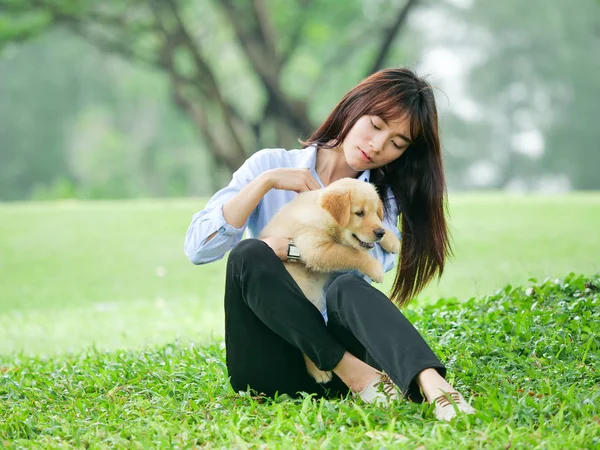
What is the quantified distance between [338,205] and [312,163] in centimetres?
49

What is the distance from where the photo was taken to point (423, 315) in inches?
208

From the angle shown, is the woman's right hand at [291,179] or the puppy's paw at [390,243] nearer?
the woman's right hand at [291,179]

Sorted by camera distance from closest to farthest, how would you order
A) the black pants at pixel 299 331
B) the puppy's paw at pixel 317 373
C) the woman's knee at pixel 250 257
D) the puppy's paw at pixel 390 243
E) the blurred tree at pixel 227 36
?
the black pants at pixel 299 331, the woman's knee at pixel 250 257, the puppy's paw at pixel 317 373, the puppy's paw at pixel 390 243, the blurred tree at pixel 227 36

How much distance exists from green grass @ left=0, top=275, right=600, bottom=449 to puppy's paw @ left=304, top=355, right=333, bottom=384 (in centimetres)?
11

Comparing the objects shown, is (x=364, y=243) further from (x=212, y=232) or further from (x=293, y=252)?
(x=212, y=232)

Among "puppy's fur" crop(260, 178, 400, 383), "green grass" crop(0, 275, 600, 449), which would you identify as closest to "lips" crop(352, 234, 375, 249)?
"puppy's fur" crop(260, 178, 400, 383)

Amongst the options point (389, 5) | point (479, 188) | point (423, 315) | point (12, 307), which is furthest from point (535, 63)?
point (423, 315)

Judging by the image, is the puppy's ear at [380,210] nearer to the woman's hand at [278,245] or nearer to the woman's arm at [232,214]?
the woman's arm at [232,214]

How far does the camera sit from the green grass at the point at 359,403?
10.2 feet

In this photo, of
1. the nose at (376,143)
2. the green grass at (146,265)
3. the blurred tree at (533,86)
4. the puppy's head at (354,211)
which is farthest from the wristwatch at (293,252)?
the blurred tree at (533,86)

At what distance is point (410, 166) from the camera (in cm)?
416

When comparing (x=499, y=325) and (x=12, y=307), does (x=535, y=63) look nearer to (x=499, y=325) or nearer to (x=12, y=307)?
(x=12, y=307)

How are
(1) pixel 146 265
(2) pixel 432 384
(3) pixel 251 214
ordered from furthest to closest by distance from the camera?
(1) pixel 146 265
(3) pixel 251 214
(2) pixel 432 384

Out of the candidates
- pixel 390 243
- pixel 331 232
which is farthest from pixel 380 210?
pixel 331 232
